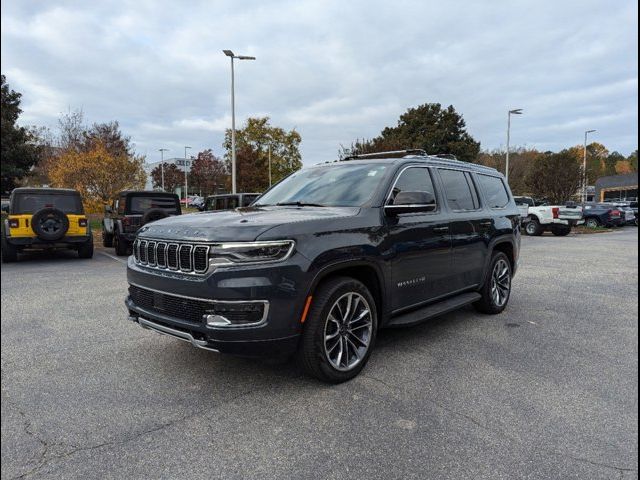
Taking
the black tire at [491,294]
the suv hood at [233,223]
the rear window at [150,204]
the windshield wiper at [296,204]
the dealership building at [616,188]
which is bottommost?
the black tire at [491,294]

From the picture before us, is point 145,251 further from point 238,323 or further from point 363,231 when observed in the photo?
point 363,231

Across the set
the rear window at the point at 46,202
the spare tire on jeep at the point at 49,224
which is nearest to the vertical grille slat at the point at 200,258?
the spare tire on jeep at the point at 49,224

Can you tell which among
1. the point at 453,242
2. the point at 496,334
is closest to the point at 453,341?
the point at 496,334

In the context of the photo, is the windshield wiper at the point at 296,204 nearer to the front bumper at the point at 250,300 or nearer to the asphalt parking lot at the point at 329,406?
the front bumper at the point at 250,300

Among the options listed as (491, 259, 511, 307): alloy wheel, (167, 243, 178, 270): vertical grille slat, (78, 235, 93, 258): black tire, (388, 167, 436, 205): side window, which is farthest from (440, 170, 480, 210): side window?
(78, 235, 93, 258): black tire

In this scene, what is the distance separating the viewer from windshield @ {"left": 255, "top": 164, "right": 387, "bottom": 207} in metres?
4.21

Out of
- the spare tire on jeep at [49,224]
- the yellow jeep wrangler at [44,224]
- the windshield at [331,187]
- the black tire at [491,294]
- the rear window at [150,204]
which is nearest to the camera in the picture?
the windshield at [331,187]

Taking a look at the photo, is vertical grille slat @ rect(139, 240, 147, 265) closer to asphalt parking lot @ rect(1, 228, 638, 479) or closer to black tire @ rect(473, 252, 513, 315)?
→ asphalt parking lot @ rect(1, 228, 638, 479)

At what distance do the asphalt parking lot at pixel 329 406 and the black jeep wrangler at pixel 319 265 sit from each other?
0.41 metres

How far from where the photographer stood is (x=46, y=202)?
36.5ft

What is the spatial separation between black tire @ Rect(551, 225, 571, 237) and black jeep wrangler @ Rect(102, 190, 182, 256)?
16706 millimetres

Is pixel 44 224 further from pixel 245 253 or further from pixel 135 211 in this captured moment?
pixel 245 253

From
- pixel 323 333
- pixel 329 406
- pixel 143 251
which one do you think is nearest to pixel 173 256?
pixel 143 251

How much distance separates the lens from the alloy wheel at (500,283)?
5730 millimetres
